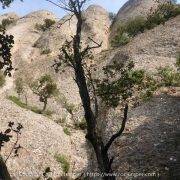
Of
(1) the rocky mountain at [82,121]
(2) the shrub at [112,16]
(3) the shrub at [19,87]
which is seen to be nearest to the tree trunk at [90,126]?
(1) the rocky mountain at [82,121]

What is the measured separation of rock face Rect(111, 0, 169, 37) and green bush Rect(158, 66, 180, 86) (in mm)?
23336

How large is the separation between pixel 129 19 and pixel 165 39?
15466 mm

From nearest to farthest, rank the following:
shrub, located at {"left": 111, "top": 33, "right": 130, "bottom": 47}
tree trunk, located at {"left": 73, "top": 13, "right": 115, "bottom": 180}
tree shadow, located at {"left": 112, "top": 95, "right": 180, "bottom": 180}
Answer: tree trunk, located at {"left": 73, "top": 13, "right": 115, "bottom": 180} < tree shadow, located at {"left": 112, "top": 95, "right": 180, "bottom": 180} < shrub, located at {"left": 111, "top": 33, "right": 130, "bottom": 47}

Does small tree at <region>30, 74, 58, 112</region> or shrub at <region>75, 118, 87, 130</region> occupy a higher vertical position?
small tree at <region>30, 74, 58, 112</region>

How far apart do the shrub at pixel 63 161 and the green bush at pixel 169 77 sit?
37.7ft

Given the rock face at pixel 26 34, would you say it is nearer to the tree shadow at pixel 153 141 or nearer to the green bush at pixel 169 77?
the green bush at pixel 169 77

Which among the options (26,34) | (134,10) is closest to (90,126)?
(26,34)

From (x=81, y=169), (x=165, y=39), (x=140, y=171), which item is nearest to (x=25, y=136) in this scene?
(x=81, y=169)

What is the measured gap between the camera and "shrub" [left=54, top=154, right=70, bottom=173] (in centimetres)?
2494

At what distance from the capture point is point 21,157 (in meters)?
25.2

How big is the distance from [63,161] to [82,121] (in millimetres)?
7633

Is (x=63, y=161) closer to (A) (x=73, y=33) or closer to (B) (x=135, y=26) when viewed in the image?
(B) (x=135, y=26)

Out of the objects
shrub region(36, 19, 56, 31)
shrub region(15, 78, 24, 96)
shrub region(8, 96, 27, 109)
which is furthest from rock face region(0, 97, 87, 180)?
shrub region(36, 19, 56, 31)

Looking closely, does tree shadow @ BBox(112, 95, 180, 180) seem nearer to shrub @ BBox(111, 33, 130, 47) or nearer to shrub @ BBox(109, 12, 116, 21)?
shrub @ BBox(111, 33, 130, 47)
